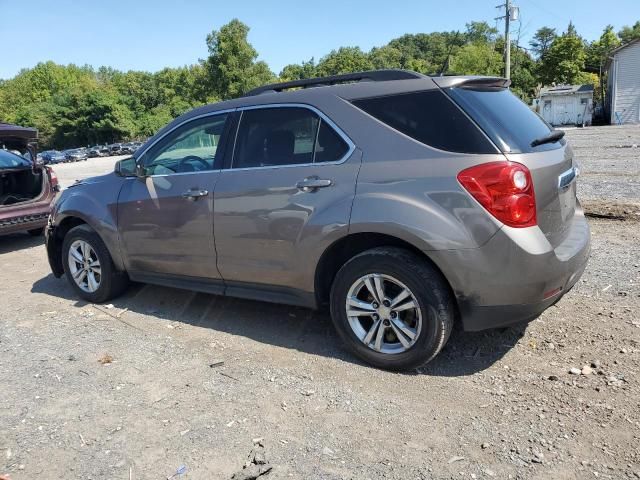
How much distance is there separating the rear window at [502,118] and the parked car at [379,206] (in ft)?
0.04

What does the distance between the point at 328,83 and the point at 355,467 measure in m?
2.72

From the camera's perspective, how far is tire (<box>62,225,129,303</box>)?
199 inches

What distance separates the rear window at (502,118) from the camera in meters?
3.15

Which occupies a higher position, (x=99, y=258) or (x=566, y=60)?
(x=566, y=60)

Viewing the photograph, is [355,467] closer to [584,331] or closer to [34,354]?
[584,331]

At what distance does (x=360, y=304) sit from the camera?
3.53 m

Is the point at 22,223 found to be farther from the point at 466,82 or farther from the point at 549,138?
the point at 549,138

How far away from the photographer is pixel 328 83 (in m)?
4.01

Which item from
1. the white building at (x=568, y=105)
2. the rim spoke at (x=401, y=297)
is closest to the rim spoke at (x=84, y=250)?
the rim spoke at (x=401, y=297)

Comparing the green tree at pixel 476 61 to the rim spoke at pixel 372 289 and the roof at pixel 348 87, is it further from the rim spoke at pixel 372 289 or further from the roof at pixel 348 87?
the rim spoke at pixel 372 289

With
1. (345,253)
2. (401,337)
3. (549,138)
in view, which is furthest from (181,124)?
(549,138)

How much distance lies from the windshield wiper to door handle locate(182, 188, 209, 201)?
242cm

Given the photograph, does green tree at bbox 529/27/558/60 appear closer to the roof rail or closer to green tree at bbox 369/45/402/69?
green tree at bbox 369/45/402/69

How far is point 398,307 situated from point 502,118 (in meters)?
1.37
